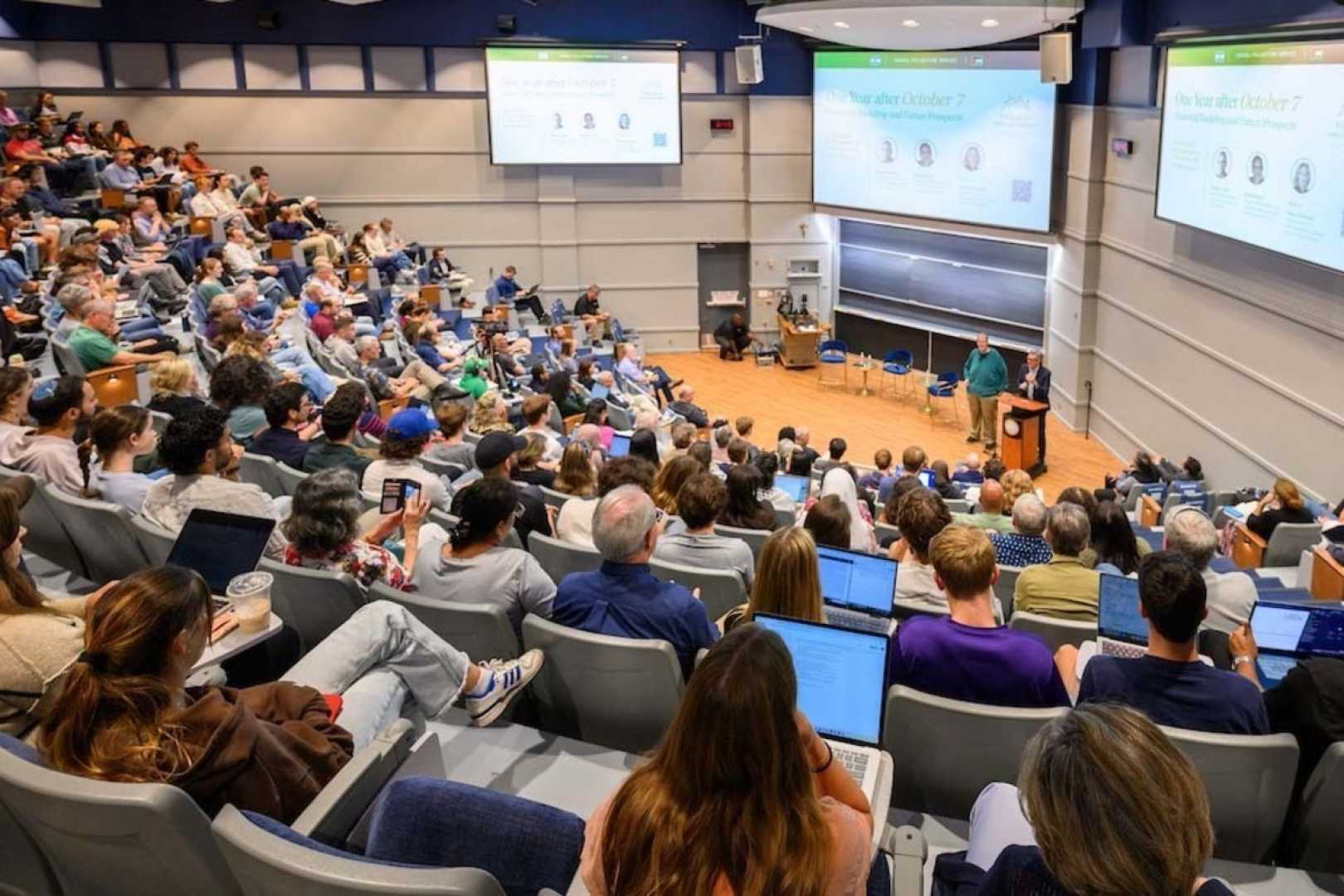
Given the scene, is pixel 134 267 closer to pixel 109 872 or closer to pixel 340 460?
pixel 340 460

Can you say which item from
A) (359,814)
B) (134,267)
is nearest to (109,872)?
(359,814)

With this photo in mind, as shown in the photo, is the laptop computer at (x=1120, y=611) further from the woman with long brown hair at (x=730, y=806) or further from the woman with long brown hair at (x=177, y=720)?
the woman with long brown hair at (x=177, y=720)

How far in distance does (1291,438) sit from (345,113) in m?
12.0

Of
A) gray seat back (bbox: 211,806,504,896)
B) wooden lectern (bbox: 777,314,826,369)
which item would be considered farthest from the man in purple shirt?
wooden lectern (bbox: 777,314,826,369)

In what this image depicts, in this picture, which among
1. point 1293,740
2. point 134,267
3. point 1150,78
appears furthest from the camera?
point 1150,78

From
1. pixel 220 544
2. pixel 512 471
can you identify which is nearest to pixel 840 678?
pixel 220 544

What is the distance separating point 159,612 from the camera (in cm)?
215

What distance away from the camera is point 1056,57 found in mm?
9422

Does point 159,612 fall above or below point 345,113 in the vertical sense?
below

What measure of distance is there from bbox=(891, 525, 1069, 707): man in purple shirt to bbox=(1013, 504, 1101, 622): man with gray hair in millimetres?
957

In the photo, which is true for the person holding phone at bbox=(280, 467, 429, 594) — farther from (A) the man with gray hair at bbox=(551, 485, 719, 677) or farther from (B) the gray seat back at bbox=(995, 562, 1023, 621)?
(B) the gray seat back at bbox=(995, 562, 1023, 621)

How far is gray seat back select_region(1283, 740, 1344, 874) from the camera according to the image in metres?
2.52

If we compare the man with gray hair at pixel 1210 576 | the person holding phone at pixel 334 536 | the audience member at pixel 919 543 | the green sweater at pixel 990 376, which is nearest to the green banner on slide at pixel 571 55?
the green sweater at pixel 990 376

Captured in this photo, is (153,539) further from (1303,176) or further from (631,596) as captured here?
(1303,176)
